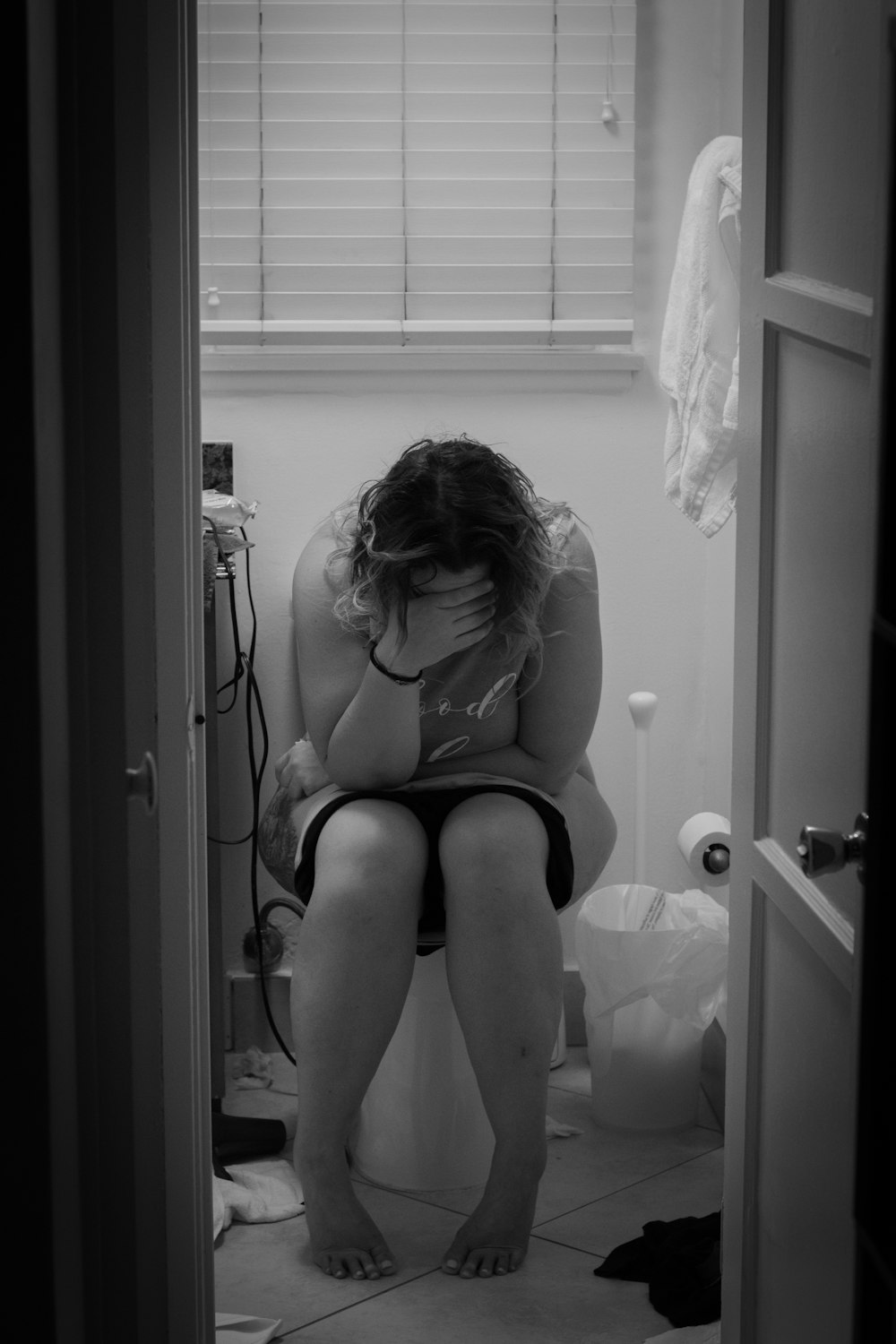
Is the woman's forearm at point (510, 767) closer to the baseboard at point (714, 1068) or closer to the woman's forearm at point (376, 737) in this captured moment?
the woman's forearm at point (376, 737)

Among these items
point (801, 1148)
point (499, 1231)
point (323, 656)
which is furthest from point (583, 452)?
point (801, 1148)

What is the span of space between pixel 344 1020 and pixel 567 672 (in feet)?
1.78

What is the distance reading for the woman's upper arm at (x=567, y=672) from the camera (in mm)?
2080

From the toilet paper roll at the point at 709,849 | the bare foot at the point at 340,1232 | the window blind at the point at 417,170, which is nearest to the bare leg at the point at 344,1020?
the bare foot at the point at 340,1232

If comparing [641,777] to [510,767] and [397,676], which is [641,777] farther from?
[397,676]

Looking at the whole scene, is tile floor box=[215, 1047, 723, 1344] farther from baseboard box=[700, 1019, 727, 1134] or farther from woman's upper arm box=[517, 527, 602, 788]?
Result: woman's upper arm box=[517, 527, 602, 788]

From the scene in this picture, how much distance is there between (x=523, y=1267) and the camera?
1.87 meters

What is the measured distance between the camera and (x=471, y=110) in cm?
244

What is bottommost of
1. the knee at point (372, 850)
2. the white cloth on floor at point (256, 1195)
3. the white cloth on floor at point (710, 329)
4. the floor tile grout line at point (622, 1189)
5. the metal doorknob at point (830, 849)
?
the floor tile grout line at point (622, 1189)

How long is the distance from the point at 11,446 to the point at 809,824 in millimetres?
704

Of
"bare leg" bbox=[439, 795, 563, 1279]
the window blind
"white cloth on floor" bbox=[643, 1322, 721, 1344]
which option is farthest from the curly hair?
"white cloth on floor" bbox=[643, 1322, 721, 1344]

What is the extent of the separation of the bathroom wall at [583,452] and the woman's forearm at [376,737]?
0.52 m

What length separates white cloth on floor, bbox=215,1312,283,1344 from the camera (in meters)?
1.66

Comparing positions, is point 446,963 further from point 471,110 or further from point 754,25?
point 471,110
